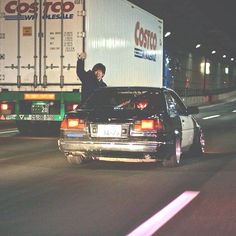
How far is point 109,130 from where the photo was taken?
32.6ft

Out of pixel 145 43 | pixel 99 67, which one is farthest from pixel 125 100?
pixel 145 43

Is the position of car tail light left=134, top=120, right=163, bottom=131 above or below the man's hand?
below

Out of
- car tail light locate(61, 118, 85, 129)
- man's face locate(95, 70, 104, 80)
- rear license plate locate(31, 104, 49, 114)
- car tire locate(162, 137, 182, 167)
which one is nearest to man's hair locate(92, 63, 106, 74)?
man's face locate(95, 70, 104, 80)

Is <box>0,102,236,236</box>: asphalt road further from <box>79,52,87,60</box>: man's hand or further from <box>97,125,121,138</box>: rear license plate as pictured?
<box>79,52,87,60</box>: man's hand

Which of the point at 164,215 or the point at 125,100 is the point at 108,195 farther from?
the point at 125,100

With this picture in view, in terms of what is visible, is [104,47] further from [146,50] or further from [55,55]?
[146,50]

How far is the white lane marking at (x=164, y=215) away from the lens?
6109 millimetres

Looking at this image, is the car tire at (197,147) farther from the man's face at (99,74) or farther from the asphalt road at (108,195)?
the man's face at (99,74)

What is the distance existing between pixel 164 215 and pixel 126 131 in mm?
3156

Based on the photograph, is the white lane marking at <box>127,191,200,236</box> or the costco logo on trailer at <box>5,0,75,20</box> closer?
the white lane marking at <box>127,191,200,236</box>

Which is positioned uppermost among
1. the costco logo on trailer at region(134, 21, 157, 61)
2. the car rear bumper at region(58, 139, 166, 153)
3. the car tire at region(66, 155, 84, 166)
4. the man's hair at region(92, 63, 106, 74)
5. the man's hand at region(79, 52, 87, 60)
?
the costco logo on trailer at region(134, 21, 157, 61)

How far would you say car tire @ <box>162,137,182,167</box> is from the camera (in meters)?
10.4

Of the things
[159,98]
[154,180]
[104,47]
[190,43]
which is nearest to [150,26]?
[104,47]

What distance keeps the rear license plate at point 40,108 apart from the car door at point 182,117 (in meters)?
5.52
